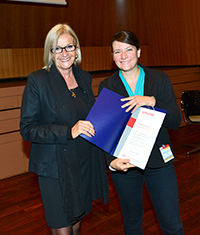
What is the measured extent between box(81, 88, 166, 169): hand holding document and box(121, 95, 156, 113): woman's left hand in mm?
33

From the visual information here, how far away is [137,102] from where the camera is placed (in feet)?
5.64

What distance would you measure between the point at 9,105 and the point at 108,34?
394cm

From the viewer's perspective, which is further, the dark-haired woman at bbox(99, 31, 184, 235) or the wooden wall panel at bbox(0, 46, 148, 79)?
the wooden wall panel at bbox(0, 46, 148, 79)

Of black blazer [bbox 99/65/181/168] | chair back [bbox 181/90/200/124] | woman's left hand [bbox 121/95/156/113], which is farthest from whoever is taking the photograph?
chair back [bbox 181/90/200/124]

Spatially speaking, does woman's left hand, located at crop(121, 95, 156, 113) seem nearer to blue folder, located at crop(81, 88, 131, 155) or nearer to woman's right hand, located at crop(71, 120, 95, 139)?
blue folder, located at crop(81, 88, 131, 155)

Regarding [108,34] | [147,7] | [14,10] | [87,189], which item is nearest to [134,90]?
[87,189]

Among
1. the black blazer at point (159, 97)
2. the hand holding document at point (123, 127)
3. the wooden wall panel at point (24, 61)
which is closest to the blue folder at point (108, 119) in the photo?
the hand holding document at point (123, 127)

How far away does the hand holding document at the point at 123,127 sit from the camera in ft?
5.66

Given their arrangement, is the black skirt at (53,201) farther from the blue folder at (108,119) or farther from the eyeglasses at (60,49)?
the eyeglasses at (60,49)

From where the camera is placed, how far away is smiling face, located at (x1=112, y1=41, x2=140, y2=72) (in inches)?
71.2

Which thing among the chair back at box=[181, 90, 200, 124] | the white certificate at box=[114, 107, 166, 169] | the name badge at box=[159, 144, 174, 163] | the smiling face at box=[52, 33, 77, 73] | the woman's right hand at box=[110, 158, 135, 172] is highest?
the smiling face at box=[52, 33, 77, 73]

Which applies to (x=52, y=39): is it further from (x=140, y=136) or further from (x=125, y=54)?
(x=140, y=136)

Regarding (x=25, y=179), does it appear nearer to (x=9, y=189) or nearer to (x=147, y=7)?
(x=9, y=189)

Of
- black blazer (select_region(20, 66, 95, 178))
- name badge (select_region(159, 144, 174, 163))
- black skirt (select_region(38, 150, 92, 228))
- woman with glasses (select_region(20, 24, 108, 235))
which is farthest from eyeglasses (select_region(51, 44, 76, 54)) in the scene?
name badge (select_region(159, 144, 174, 163))
